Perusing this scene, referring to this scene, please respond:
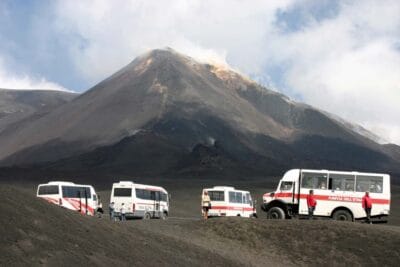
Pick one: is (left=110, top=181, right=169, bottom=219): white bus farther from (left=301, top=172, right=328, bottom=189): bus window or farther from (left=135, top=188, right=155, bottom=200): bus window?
(left=301, top=172, right=328, bottom=189): bus window

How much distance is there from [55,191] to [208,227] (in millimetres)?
14371

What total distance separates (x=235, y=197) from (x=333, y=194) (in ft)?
37.6

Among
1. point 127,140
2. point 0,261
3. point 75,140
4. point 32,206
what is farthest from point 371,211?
point 75,140

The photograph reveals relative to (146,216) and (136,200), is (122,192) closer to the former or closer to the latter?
(136,200)

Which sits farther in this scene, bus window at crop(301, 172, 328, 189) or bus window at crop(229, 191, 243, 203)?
bus window at crop(229, 191, 243, 203)

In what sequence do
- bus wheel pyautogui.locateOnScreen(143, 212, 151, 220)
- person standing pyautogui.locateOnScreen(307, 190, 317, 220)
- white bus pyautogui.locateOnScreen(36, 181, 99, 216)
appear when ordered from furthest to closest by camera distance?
bus wheel pyautogui.locateOnScreen(143, 212, 151, 220) < white bus pyautogui.locateOnScreen(36, 181, 99, 216) < person standing pyautogui.locateOnScreen(307, 190, 317, 220)

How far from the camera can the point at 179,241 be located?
23.8m

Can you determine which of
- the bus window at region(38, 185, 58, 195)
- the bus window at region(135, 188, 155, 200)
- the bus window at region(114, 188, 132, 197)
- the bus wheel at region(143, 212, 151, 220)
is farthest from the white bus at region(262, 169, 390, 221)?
the bus window at region(38, 185, 58, 195)

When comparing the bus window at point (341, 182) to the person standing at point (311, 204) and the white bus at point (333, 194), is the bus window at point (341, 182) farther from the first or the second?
the person standing at point (311, 204)

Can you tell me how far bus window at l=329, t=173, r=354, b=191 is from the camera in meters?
36.0

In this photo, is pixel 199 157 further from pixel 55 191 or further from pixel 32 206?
pixel 32 206

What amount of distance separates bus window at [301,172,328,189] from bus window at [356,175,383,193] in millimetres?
1946

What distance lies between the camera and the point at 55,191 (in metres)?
40.4

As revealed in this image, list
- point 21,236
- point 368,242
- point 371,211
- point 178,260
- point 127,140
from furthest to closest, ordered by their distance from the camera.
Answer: point 127,140 < point 371,211 < point 368,242 < point 178,260 < point 21,236
